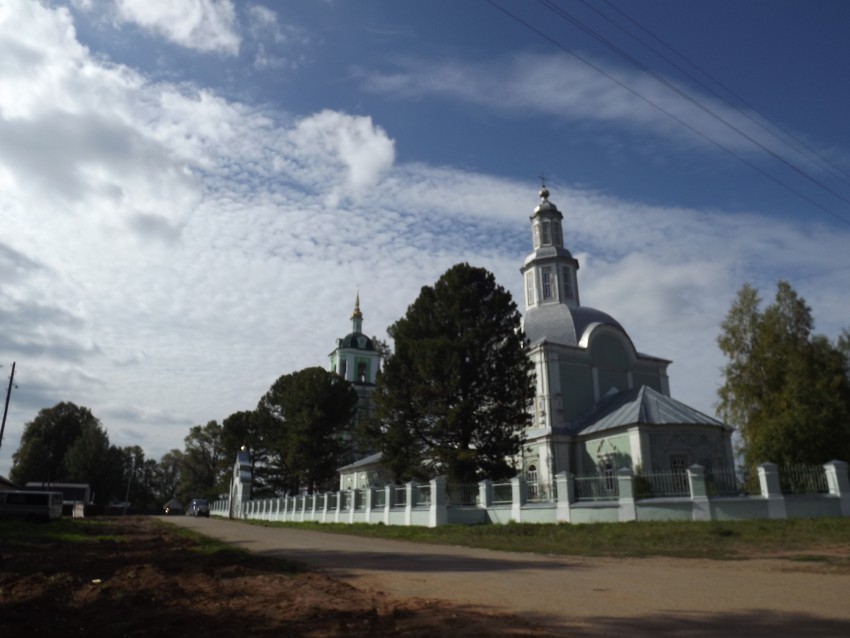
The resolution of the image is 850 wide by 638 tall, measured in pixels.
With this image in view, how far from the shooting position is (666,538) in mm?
14547

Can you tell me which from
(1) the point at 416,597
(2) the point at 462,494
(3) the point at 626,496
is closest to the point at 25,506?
(2) the point at 462,494

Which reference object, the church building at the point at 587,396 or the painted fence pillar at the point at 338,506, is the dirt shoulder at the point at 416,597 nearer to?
the church building at the point at 587,396

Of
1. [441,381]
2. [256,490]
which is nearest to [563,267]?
[441,381]

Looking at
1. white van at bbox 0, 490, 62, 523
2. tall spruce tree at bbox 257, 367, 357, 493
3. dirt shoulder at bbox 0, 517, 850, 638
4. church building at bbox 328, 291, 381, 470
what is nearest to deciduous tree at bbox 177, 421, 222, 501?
church building at bbox 328, 291, 381, 470

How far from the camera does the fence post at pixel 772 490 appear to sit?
1689cm

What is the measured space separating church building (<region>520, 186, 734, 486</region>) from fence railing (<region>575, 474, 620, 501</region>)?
3.83 m

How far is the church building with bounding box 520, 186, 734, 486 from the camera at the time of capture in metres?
26.0

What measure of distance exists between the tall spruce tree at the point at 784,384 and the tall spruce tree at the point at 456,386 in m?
10.6

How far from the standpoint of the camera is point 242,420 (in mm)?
58281

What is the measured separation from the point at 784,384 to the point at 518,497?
17407 mm

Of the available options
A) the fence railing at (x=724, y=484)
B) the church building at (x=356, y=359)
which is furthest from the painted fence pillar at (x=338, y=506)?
the church building at (x=356, y=359)

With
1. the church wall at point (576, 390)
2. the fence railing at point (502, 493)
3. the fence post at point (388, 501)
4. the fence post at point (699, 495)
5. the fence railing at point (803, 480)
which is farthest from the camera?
the church wall at point (576, 390)

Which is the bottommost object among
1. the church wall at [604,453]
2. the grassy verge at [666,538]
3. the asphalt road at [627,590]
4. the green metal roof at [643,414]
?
the asphalt road at [627,590]

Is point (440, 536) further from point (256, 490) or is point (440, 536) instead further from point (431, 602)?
point (256, 490)
